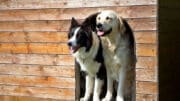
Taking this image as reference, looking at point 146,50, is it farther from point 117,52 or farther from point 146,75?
point 117,52

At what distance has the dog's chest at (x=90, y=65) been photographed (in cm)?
467

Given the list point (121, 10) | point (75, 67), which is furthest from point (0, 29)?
point (121, 10)

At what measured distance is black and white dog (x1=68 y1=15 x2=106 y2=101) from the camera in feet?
14.7

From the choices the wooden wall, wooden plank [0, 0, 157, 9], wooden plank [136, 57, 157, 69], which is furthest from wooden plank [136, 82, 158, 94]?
wooden plank [0, 0, 157, 9]

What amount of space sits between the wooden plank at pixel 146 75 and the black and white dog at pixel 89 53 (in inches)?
18.3

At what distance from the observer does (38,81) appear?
5.90 meters

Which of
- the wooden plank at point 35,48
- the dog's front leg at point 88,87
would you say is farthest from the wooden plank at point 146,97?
the wooden plank at point 35,48

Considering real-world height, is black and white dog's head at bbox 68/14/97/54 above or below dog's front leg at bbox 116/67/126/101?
above

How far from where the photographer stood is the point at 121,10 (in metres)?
5.07

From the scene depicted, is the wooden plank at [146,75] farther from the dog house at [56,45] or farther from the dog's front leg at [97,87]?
the dog's front leg at [97,87]

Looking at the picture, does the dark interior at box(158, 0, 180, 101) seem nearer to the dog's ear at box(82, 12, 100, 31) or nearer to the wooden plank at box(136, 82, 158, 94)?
the wooden plank at box(136, 82, 158, 94)

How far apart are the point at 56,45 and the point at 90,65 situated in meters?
1.12

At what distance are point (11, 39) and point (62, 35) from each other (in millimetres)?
896

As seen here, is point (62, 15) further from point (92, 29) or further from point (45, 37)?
point (92, 29)
